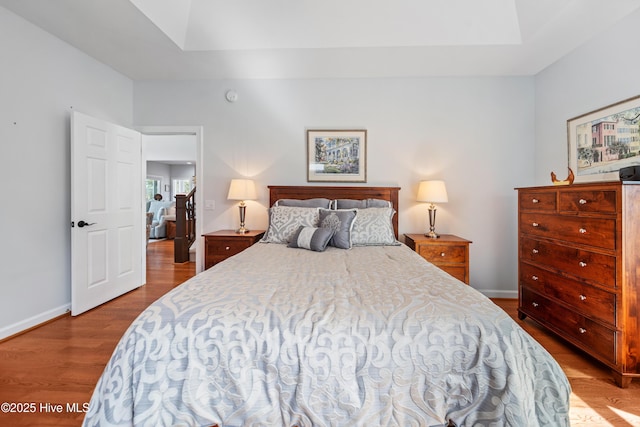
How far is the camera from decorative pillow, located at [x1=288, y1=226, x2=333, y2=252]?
7.74ft

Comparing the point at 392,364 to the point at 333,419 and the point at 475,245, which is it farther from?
the point at 475,245

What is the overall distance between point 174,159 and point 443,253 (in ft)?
27.3

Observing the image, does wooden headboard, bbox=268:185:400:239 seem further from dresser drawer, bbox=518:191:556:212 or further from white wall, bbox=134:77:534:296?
dresser drawer, bbox=518:191:556:212

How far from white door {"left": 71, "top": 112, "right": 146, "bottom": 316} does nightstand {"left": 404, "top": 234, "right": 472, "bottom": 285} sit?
10.9ft

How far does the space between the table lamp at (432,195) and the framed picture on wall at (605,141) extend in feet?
4.07

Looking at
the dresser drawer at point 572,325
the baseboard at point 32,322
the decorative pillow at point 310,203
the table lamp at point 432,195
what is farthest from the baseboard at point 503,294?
the baseboard at point 32,322

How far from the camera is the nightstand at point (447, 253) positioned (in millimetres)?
2838

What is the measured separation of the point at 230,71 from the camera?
3.27 meters

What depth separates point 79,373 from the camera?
181 cm

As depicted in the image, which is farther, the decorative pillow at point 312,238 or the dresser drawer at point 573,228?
the decorative pillow at point 312,238

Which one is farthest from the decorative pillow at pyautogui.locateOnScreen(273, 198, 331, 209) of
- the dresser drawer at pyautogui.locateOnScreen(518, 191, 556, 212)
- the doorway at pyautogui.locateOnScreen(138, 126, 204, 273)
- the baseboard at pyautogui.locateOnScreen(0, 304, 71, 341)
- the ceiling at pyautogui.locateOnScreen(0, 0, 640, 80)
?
the baseboard at pyautogui.locateOnScreen(0, 304, 71, 341)

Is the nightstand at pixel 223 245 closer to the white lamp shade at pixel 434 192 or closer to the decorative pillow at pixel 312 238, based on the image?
the decorative pillow at pixel 312 238

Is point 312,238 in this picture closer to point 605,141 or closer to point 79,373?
point 79,373

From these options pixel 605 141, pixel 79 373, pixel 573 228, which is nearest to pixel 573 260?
pixel 573 228
